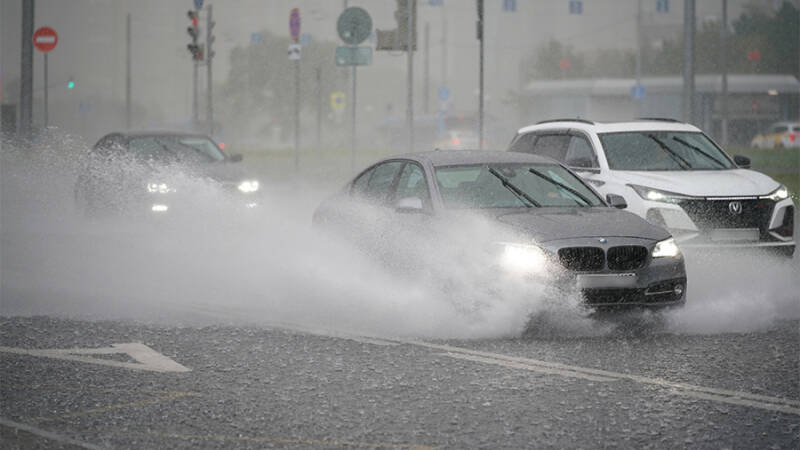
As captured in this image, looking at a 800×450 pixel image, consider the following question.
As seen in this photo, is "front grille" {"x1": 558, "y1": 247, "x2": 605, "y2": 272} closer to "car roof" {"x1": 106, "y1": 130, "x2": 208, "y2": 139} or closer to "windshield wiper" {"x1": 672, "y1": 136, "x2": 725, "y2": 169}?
"windshield wiper" {"x1": 672, "y1": 136, "x2": 725, "y2": 169}

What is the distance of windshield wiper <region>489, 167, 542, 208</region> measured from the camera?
9734 millimetres

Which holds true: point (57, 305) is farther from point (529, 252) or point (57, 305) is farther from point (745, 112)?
point (745, 112)

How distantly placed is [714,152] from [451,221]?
5383mm

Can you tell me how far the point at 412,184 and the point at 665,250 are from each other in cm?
239

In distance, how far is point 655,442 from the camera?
220 inches

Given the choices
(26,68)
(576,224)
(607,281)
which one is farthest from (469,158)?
(26,68)

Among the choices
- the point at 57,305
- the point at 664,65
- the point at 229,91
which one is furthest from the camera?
the point at 229,91

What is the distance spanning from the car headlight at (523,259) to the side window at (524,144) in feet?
19.9

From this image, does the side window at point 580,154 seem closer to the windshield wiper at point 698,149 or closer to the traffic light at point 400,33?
the windshield wiper at point 698,149

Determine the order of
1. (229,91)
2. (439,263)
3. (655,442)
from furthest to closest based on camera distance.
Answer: (229,91) → (439,263) → (655,442)

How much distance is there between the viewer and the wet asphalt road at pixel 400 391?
571 centimetres

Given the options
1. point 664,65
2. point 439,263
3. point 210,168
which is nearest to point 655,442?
point 439,263

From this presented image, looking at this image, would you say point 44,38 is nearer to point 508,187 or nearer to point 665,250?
point 508,187

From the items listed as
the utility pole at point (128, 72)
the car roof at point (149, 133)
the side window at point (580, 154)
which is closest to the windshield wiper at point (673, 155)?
the side window at point (580, 154)
